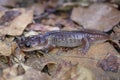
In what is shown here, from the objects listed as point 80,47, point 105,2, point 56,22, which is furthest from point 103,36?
point 105,2

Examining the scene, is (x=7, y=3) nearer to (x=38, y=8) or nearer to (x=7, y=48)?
(x=38, y=8)

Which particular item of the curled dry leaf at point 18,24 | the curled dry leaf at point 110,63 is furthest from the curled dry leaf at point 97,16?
the curled dry leaf at point 110,63

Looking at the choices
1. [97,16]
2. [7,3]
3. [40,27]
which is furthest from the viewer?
[7,3]

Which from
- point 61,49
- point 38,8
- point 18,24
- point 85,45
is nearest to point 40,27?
point 18,24

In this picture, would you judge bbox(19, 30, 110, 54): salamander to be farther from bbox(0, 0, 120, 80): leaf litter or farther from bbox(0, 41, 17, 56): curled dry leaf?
bbox(0, 41, 17, 56): curled dry leaf

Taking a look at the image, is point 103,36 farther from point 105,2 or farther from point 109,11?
point 105,2

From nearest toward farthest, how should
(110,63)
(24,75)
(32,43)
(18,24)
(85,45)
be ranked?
(24,75)
(110,63)
(32,43)
(85,45)
(18,24)

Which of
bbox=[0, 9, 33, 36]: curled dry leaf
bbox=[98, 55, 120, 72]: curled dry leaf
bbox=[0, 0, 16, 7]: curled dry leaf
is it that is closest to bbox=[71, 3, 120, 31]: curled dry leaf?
bbox=[0, 9, 33, 36]: curled dry leaf
